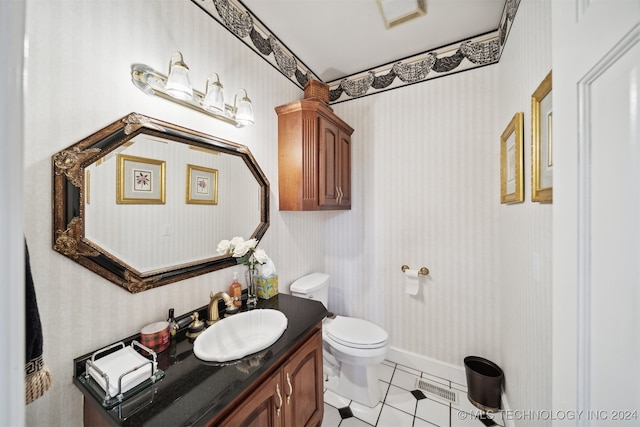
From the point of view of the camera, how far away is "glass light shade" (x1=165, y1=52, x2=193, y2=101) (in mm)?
1095

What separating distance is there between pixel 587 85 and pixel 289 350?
4.24ft

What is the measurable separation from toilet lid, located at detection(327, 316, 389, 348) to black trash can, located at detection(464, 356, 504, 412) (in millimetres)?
681

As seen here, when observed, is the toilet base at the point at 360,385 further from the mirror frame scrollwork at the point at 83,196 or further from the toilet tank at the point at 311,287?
the mirror frame scrollwork at the point at 83,196

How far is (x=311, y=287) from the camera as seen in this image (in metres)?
1.93

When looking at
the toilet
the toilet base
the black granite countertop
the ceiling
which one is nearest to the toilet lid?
the toilet

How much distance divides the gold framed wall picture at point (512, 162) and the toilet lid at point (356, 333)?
4.06 ft

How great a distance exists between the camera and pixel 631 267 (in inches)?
17.2

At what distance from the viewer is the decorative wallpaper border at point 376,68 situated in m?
1.50

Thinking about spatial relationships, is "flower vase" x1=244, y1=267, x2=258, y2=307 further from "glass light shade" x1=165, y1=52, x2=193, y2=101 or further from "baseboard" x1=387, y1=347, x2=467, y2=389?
"baseboard" x1=387, y1=347, x2=467, y2=389

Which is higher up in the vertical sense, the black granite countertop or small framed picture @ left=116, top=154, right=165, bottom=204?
small framed picture @ left=116, top=154, right=165, bottom=204

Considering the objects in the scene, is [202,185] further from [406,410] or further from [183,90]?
[406,410]

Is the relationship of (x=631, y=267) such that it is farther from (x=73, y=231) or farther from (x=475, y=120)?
(x=475, y=120)

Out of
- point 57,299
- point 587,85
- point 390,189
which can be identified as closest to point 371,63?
point 390,189

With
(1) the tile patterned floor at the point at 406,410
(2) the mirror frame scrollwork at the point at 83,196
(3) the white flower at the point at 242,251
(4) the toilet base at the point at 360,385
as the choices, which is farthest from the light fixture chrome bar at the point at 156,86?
(1) the tile patterned floor at the point at 406,410
